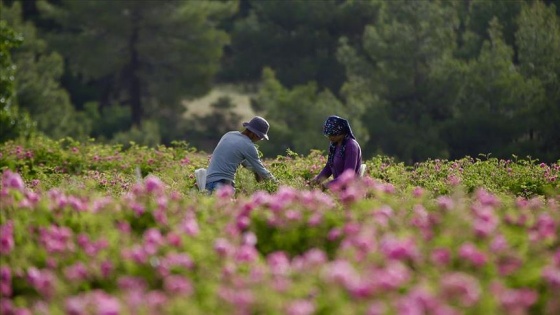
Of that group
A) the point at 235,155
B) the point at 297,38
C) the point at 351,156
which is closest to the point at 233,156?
the point at 235,155

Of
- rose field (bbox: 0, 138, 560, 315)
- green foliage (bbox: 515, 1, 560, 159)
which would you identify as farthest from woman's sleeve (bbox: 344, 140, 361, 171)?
green foliage (bbox: 515, 1, 560, 159)

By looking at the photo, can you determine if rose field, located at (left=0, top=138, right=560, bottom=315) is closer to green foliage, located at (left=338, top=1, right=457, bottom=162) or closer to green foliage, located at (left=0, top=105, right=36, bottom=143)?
green foliage, located at (left=0, top=105, right=36, bottom=143)

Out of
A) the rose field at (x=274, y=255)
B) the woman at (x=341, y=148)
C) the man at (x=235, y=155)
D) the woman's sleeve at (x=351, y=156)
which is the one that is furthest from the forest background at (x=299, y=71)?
the rose field at (x=274, y=255)

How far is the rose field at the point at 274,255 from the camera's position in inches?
181

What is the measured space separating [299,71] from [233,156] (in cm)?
3006

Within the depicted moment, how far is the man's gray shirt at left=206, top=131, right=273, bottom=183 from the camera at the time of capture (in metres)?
10.1

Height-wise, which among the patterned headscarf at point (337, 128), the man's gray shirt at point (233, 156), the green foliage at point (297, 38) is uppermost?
the green foliage at point (297, 38)

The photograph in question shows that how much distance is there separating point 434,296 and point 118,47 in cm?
3484

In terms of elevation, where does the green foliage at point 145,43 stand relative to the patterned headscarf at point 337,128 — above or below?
above

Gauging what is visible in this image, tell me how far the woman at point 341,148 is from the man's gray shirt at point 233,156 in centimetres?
55

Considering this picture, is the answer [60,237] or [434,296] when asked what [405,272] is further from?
[60,237]

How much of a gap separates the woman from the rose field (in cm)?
268

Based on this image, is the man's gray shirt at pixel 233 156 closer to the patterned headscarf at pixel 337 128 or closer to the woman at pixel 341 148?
the woman at pixel 341 148

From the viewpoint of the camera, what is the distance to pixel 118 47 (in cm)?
3856
